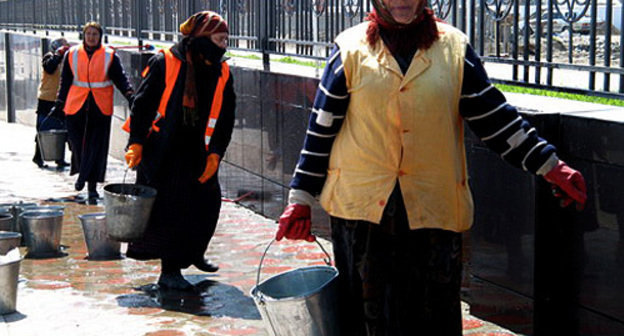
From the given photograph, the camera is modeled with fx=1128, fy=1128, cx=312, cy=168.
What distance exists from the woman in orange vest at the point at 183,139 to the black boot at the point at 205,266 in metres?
0.01

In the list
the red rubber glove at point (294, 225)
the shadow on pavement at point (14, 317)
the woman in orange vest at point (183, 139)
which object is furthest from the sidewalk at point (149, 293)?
the red rubber glove at point (294, 225)

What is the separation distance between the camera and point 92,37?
36.6 feet

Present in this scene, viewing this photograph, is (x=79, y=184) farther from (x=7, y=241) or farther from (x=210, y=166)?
(x=210, y=166)

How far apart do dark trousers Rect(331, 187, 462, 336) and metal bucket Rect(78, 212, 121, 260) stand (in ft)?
13.7

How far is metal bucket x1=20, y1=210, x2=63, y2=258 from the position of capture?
8.20m

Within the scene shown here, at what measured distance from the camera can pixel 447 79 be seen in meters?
4.09

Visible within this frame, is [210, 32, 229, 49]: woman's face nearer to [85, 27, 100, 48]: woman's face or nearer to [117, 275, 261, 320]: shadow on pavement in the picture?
[117, 275, 261, 320]: shadow on pavement

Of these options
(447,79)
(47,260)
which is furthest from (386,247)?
(47,260)

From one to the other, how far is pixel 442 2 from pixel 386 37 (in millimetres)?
2707

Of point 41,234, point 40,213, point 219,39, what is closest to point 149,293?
point 41,234

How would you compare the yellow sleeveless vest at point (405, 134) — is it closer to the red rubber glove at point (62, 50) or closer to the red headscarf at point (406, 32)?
the red headscarf at point (406, 32)

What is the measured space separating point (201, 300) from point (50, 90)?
8.44 meters

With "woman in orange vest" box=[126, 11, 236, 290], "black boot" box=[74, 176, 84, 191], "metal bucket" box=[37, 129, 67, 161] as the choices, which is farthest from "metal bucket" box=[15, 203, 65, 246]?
"metal bucket" box=[37, 129, 67, 161]

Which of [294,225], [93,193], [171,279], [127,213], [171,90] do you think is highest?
[171,90]
